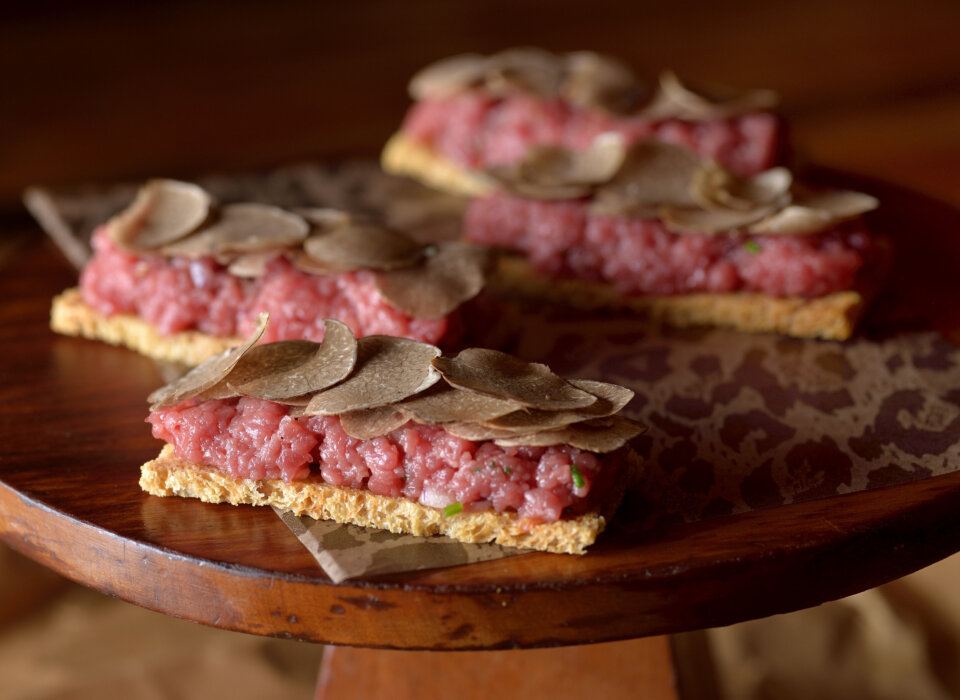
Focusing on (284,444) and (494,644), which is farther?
(284,444)

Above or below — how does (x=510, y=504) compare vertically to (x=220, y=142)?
above

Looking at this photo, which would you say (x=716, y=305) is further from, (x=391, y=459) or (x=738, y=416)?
(x=391, y=459)

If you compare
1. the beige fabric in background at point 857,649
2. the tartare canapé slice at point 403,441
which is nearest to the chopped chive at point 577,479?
the tartare canapé slice at point 403,441

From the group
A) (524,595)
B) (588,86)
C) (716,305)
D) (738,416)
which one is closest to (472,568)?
(524,595)

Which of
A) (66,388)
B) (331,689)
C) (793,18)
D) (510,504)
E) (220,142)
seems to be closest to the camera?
(510,504)

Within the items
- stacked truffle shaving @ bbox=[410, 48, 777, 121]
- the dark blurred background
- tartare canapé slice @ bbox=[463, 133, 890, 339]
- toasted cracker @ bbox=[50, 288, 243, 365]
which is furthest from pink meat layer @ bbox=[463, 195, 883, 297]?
the dark blurred background

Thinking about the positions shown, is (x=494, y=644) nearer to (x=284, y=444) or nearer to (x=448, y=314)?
(x=284, y=444)

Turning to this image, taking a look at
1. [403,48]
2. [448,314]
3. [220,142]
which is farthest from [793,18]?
[448,314]

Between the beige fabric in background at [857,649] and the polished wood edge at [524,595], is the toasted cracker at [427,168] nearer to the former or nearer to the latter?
the beige fabric in background at [857,649]
